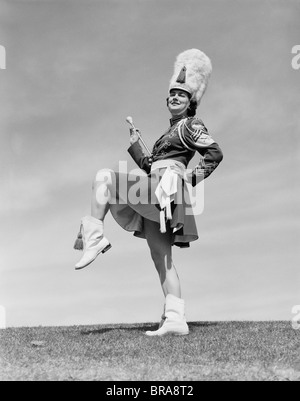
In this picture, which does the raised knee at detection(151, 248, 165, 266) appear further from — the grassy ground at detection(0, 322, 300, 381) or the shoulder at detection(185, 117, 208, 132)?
the shoulder at detection(185, 117, 208, 132)

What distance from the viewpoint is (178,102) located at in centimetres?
464

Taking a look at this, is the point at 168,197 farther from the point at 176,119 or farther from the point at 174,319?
the point at 174,319

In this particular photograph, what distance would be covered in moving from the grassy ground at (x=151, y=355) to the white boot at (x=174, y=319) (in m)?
0.09

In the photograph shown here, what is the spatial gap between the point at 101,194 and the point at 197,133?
0.87 m

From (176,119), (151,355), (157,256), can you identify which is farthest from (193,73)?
(151,355)

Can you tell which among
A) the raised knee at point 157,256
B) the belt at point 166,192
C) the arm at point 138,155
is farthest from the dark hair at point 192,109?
the raised knee at point 157,256

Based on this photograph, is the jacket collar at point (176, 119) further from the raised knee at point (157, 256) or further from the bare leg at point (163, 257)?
the raised knee at point (157, 256)

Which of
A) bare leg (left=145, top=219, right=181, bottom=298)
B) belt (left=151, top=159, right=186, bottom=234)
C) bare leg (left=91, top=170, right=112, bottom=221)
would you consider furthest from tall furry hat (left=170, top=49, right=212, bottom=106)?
bare leg (left=145, top=219, right=181, bottom=298)

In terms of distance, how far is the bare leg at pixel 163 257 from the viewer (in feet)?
14.4

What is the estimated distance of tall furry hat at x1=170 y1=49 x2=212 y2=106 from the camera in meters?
4.66
